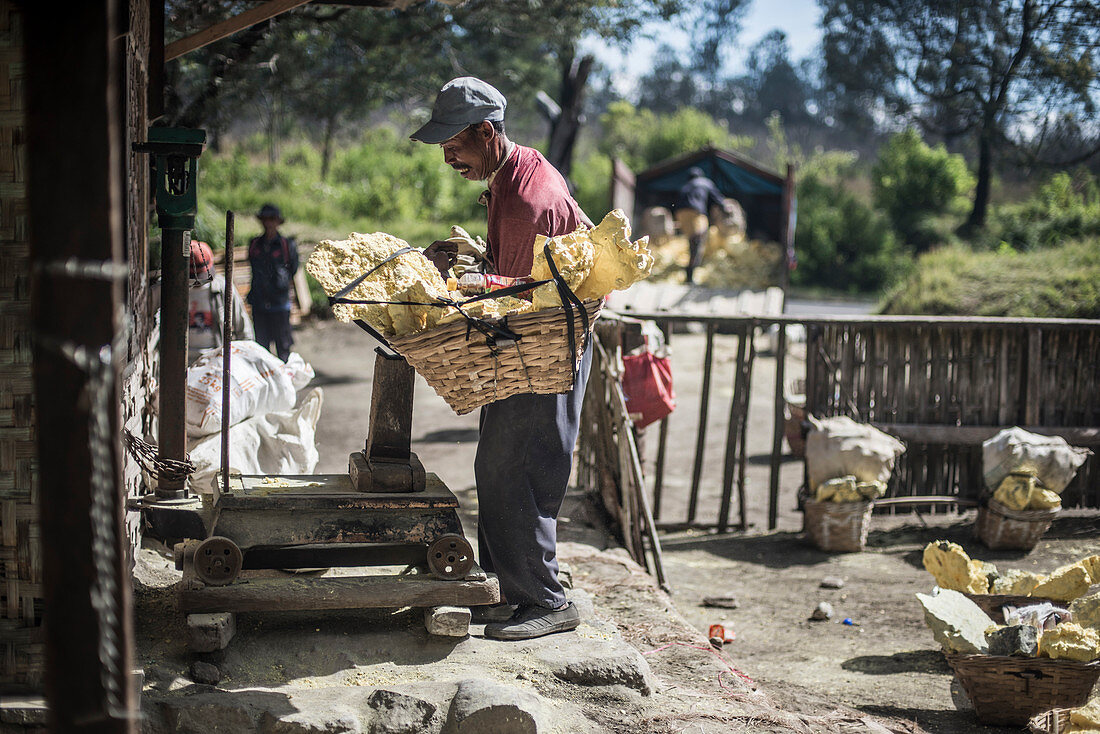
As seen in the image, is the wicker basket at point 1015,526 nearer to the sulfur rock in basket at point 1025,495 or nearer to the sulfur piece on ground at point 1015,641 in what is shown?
the sulfur rock in basket at point 1025,495

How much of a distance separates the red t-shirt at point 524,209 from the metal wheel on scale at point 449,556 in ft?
3.26

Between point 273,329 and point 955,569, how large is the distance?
610 cm

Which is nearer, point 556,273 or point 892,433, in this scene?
point 556,273

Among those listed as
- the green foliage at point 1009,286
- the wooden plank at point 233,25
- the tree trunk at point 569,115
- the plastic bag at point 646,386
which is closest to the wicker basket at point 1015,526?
the plastic bag at point 646,386

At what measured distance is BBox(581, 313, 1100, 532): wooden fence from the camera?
696 centimetres

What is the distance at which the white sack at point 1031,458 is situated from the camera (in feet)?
21.0

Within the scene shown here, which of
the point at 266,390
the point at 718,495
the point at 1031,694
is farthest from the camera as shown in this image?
the point at 718,495

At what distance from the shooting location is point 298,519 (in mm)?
3348

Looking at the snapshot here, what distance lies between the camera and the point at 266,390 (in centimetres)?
469

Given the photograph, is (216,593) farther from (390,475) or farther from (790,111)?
(790,111)

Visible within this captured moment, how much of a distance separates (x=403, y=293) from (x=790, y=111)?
196 ft

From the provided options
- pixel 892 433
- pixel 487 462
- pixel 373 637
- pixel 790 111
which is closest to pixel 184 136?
pixel 487 462

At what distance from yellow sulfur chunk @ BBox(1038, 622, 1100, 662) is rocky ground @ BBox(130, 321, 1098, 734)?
48 cm

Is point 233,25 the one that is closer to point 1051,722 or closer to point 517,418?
point 517,418
